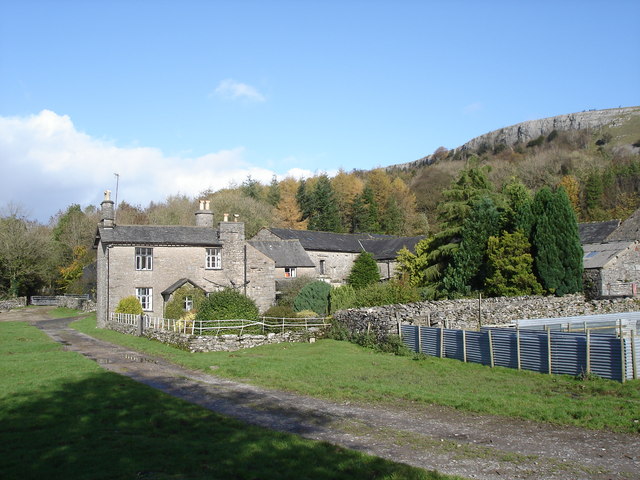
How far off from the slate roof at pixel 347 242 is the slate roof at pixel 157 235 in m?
16.3

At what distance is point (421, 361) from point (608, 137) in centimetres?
12626

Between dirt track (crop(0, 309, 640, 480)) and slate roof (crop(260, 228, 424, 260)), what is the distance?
41423 millimetres

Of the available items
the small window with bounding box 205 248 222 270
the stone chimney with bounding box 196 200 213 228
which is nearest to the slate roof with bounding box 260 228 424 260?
the stone chimney with bounding box 196 200 213 228

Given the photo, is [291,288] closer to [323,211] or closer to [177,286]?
[177,286]

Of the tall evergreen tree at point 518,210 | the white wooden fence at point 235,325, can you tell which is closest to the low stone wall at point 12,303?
the white wooden fence at point 235,325

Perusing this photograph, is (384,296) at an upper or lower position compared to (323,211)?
lower

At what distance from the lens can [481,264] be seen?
3809cm

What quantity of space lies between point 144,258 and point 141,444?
30669 millimetres

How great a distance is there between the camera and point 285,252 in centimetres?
5278

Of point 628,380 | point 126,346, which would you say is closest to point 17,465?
point 628,380

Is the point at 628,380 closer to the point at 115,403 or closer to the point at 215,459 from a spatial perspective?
the point at 215,459

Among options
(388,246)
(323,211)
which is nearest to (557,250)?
(388,246)

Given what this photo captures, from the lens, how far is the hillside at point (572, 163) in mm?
71062

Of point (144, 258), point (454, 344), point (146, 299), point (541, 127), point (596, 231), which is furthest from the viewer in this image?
point (541, 127)
